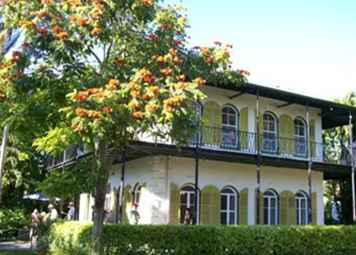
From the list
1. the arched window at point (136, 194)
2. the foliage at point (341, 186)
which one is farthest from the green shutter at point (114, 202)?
the foliage at point (341, 186)

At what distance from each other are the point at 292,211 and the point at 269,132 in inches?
146

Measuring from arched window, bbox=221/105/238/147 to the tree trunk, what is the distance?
9.17 m

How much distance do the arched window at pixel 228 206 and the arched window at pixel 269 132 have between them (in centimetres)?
272

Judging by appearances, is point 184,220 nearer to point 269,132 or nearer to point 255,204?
point 255,204

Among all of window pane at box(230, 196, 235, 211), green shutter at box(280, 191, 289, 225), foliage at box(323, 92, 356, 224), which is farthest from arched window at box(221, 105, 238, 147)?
foliage at box(323, 92, 356, 224)

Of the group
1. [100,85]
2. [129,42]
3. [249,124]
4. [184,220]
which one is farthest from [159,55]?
[249,124]

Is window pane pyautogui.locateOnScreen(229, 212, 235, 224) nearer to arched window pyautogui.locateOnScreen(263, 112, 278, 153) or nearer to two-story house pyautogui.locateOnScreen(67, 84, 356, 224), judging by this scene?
two-story house pyautogui.locateOnScreen(67, 84, 356, 224)

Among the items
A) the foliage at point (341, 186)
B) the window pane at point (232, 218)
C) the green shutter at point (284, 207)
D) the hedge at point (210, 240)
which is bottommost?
the hedge at point (210, 240)

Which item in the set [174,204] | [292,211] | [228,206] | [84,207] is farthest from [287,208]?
[84,207]

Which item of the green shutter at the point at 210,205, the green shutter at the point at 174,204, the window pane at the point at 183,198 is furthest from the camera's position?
the green shutter at the point at 210,205

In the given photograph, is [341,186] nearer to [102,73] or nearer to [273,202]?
[273,202]

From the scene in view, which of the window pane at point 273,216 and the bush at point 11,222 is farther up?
the window pane at point 273,216

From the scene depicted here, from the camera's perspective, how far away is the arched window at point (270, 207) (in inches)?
808

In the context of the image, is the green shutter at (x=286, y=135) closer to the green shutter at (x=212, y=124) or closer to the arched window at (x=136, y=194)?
the green shutter at (x=212, y=124)
